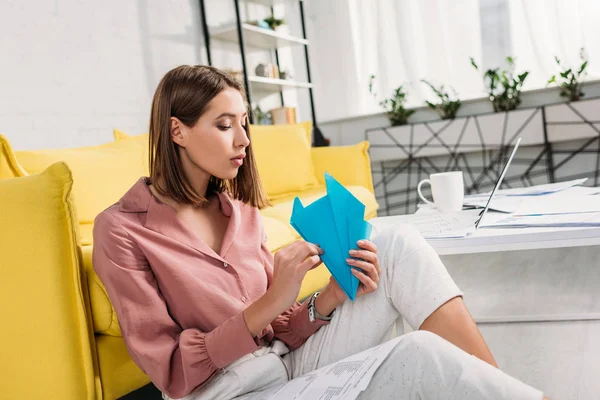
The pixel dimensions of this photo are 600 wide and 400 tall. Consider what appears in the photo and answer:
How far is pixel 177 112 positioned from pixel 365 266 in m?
0.46

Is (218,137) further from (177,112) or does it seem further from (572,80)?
(572,80)

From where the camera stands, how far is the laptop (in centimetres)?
139

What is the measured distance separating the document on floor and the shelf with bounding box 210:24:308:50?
10.1 ft

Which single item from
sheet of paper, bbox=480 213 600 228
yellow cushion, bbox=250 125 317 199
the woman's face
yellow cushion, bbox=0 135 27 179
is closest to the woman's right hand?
the woman's face

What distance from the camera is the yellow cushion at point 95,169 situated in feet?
5.42

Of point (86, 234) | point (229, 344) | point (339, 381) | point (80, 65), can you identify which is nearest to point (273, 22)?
point (80, 65)

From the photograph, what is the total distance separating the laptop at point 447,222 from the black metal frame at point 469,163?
2.19m

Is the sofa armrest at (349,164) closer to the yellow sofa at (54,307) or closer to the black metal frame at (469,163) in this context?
the black metal frame at (469,163)

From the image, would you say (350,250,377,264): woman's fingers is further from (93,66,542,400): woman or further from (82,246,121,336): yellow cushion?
(82,246,121,336): yellow cushion

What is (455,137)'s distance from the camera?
3.83m

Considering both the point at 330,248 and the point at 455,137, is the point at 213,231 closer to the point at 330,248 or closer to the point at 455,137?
the point at 330,248

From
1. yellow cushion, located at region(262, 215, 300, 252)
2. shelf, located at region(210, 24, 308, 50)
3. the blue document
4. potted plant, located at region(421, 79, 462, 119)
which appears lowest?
yellow cushion, located at region(262, 215, 300, 252)

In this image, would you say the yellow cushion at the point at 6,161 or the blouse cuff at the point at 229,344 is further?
the yellow cushion at the point at 6,161

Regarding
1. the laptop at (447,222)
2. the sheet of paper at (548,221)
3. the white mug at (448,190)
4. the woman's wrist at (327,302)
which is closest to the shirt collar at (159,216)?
the woman's wrist at (327,302)
